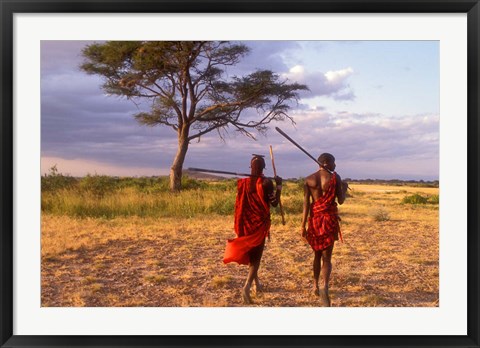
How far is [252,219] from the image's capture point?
18.3ft

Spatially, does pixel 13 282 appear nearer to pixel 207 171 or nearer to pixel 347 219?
pixel 207 171

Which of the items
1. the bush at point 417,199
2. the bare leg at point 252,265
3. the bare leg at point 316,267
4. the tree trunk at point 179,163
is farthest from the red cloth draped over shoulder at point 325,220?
the bush at point 417,199

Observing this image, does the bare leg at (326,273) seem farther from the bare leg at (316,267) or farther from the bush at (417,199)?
the bush at (417,199)

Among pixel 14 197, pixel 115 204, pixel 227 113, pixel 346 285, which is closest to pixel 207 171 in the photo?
pixel 14 197

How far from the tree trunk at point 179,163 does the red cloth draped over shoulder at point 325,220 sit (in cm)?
770

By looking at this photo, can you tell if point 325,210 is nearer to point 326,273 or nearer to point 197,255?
point 326,273

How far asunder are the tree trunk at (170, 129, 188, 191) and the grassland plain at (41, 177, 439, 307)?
1.29 ft

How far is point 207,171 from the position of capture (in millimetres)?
5367

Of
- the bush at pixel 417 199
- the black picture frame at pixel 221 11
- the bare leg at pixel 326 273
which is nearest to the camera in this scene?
the black picture frame at pixel 221 11

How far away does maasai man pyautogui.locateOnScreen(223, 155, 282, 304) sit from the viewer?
5539mm

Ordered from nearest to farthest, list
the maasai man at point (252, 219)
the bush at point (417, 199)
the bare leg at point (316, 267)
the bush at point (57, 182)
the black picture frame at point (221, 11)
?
the black picture frame at point (221, 11) → the maasai man at point (252, 219) → the bare leg at point (316, 267) → the bush at point (57, 182) → the bush at point (417, 199)

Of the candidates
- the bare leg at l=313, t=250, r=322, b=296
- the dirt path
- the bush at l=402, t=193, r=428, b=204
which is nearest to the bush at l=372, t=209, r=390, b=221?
the dirt path

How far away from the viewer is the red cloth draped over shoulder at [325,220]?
5375 mm

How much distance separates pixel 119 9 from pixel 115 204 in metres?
7.10
